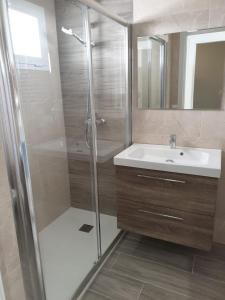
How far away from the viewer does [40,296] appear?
50.4 inches

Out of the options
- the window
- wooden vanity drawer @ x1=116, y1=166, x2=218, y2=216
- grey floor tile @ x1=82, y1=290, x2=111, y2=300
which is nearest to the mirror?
wooden vanity drawer @ x1=116, y1=166, x2=218, y2=216

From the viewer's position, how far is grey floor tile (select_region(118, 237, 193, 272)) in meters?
1.92

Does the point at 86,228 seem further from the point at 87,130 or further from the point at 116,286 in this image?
the point at 87,130

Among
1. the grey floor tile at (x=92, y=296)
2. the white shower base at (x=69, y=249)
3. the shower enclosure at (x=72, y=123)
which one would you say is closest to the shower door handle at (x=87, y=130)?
the shower enclosure at (x=72, y=123)

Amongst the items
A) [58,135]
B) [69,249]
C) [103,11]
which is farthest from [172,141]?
[69,249]

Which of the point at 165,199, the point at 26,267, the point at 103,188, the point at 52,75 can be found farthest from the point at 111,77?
the point at 26,267

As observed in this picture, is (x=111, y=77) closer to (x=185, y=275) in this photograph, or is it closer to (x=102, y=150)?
(x=102, y=150)

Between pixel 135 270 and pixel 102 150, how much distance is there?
1064mm

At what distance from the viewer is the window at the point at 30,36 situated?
4.67 feet

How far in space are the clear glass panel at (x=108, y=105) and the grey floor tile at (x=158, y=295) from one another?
510 mm

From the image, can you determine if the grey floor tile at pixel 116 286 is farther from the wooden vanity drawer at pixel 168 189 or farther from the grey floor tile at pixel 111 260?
the wooden vanity drawer at pixel 168 189

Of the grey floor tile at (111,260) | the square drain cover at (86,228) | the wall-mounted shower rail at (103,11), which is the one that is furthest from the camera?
the square drain cover at (86,228)

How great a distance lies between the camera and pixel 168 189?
170 centimetres

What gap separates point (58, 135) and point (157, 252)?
140 cm
